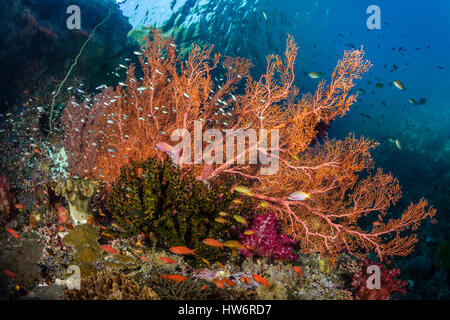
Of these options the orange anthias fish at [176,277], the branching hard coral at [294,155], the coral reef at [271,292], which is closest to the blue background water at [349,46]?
the branching hard coral at [294,155]

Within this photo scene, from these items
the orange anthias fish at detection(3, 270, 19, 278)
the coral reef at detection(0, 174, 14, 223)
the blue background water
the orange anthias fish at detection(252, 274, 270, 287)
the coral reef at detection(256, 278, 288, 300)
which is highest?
the blue background water

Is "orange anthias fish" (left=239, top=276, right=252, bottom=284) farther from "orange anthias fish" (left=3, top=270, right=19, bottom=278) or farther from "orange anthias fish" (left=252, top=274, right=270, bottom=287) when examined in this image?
"orange anthias fish" (left=3, top=270, right=19, bottom=278)

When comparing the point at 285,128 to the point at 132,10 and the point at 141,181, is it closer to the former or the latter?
the point at 141,181

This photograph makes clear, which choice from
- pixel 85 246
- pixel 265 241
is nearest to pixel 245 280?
pixel 265 241

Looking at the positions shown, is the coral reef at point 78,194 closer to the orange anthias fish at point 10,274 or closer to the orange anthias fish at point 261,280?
the orange anthias fish at point 10,274

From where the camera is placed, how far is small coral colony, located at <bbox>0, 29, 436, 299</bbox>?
359 cm

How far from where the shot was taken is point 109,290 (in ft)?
9.70

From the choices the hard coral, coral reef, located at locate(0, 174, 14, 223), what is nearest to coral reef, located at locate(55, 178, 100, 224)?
coral reef, located at locate(0, 174, 14, 223)

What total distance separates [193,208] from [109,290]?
1617 millimetres

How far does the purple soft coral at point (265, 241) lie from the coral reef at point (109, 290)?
2.27 m

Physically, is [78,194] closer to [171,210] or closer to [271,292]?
[171,210]

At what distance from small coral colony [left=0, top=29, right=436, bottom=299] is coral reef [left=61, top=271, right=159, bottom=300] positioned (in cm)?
2
